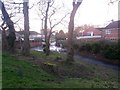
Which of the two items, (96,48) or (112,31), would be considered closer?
(96,48)

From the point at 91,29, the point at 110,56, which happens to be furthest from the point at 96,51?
the point at 91,29

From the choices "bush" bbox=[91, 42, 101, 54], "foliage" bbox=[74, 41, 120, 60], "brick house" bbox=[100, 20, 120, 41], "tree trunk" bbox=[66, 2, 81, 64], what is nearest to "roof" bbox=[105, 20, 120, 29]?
"brick house" bbox=[100, 20, 120, 41]

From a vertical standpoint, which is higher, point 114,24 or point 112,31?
point 114,24

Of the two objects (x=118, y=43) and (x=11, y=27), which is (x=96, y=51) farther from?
(x=11, y=27)

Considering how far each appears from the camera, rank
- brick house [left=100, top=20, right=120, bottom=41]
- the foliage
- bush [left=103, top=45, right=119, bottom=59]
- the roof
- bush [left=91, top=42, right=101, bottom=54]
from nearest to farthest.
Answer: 1. bush [left=103, top=45, right=119, bottom=59]
2. the foliage
3. bush [left=91, top=42, right=101, bottom=54]
4. brick house [left=100, top=20, right=120, bottom=41]
5. the roof

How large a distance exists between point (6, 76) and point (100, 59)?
24678 mm

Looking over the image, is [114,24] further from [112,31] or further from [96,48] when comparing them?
[96,48]

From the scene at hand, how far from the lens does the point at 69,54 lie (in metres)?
19.6

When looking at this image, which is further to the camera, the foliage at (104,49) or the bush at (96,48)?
the bush at (96,48)

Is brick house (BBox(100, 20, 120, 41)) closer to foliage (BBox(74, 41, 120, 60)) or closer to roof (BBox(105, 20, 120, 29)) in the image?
roof (BBox(105, 20, 120, 29))

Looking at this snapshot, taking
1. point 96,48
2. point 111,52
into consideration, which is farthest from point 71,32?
point 96,48

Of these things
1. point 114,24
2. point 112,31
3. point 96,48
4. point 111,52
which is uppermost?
point 114,24

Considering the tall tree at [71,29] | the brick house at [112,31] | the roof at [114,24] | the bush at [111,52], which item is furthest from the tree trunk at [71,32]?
the roof at [114,24]

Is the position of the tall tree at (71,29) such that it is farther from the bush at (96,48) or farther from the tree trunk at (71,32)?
the bush at (96,48)
